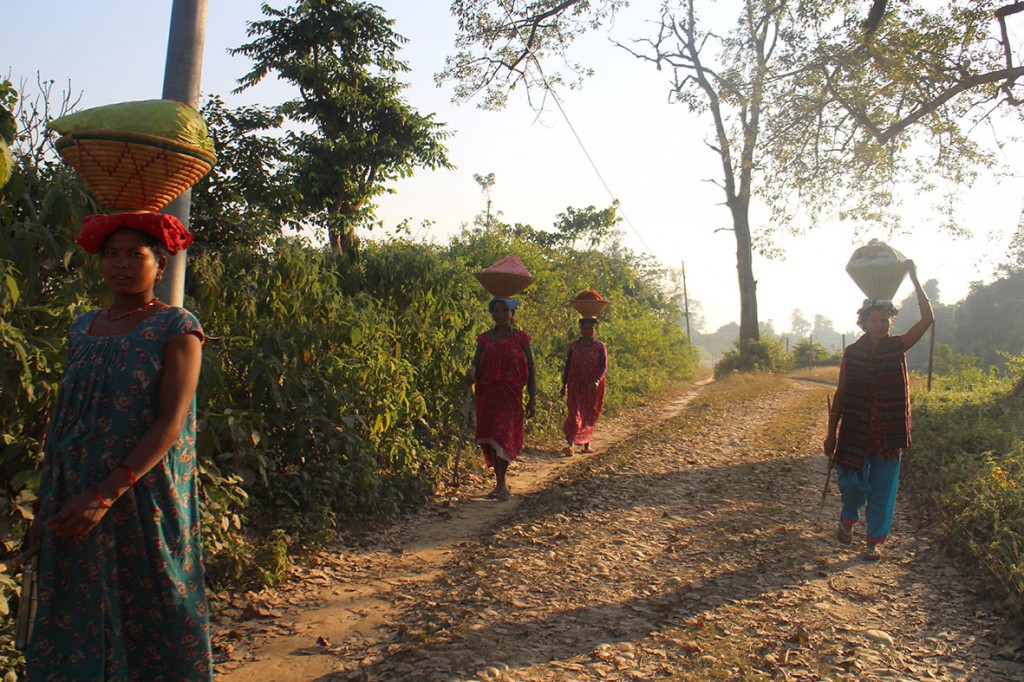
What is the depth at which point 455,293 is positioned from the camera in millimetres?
8852

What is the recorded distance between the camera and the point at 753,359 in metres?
27.0

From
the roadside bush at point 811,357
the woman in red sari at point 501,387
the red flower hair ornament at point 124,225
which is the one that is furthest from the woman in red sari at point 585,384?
the roadside bush at point 811,357

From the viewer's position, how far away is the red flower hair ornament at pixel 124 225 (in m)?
2.47

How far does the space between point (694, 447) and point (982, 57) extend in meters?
8.51

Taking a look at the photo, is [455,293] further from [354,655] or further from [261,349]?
[354,655]

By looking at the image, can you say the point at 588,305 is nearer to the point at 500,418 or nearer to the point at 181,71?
the point at 500,418

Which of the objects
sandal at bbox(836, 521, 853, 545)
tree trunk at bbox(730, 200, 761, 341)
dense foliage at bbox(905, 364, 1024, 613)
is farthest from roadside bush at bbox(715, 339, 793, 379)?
sandal at bbox(836, 521, 853, 545)

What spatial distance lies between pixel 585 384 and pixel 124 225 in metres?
8.11

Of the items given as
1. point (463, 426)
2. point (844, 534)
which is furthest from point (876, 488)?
point (463, 426)

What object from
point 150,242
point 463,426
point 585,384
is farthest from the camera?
point 585,384

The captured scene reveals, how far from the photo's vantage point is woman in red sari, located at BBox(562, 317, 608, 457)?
10086 millimetres

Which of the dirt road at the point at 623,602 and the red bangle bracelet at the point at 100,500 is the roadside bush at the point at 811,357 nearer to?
the dirt road at the point at 623,602

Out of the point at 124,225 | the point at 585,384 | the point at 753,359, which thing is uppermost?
the point at 124,225

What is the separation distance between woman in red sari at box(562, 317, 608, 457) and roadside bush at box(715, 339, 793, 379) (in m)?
16.9
